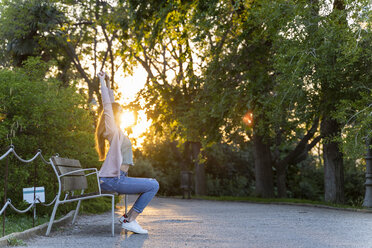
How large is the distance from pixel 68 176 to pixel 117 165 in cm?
83

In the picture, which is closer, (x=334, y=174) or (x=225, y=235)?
(x=225, y=235)

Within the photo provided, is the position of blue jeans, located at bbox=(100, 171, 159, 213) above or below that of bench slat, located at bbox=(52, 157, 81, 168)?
below

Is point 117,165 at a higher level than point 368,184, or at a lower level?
higher

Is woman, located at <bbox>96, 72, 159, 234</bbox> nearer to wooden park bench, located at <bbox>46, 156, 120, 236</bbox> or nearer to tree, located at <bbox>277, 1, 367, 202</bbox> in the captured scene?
wooden park bench, located at <bbox>46, 156, 120, 236</bbox>

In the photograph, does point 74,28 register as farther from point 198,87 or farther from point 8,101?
point 8,101

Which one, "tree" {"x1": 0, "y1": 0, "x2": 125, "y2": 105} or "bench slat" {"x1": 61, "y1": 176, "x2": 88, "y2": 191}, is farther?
"tree" {"x1": 0, "y1": 0, "x2": 125, "y2": 105}

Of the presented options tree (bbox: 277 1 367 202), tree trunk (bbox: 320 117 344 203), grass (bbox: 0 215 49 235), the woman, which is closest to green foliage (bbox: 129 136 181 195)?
tree trunk (bbox: 320 117 344 203)

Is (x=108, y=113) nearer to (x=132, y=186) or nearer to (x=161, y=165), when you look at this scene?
(x=132, y=186)

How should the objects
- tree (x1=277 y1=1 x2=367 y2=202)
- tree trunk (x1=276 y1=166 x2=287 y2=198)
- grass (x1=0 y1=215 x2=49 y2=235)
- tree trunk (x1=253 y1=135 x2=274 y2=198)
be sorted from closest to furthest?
1. grass (x1=0 y1=215 x2=49 y2=235)
2. tree (x1=277 y1=1 x2=367 y2=202)
3. tree trunk (x1=253 y1=135 x2=274 y2=198)
4. tree trunk (x1=276 y1=166 x2=287 y2=198)

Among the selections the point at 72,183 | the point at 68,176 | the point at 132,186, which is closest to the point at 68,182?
the point at 68,176

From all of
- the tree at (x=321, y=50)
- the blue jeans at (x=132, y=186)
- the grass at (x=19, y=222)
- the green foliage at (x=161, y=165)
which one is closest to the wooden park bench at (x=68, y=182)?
the blue jeans at (x=132, y=186)

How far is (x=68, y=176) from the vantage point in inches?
303

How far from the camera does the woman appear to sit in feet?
24.2

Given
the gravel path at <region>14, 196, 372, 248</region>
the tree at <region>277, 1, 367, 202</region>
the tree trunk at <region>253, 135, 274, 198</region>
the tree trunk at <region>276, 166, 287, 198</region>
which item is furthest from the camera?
the tree trunk at <region>276, 166, 287, 198</region>
